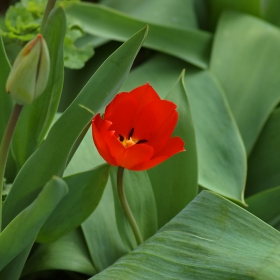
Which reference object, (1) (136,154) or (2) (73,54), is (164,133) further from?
(2) (73,54)

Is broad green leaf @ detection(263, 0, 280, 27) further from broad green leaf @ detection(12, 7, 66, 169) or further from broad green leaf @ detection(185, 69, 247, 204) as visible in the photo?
broad green leaf @ detection(12, 7, 66, 169)

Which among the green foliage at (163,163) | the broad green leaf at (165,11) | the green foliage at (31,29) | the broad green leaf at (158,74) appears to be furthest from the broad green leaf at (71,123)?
the broad green leaf at (165,11)

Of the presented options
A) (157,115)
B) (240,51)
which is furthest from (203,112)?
(157,115)

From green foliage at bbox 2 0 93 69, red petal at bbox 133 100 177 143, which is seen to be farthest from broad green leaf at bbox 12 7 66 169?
green foliage at bbox 2 0 93 69

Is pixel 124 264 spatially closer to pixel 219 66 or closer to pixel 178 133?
pixel 178 133

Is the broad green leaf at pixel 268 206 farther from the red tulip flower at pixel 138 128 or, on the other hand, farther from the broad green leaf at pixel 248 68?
the red tulip flower at pixel 138 128

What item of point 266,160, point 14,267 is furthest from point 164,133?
point 266,160
